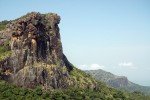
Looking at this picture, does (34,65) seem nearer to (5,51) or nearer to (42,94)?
(42,94)

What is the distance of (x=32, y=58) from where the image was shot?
138 meters

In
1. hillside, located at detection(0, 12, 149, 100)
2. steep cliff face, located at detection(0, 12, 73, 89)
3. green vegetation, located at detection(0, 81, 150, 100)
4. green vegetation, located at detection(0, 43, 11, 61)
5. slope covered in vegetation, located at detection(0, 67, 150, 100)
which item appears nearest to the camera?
green vegetation, located at detection(0, 81, 150, 100)

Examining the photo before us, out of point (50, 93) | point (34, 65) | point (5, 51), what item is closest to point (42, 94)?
point (50, 93)

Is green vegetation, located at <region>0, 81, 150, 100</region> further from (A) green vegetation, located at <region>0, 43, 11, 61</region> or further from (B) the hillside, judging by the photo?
(A) green vegetation, located at <region>0, 43, 11, 61</region>

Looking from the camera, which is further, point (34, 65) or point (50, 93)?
point (34, 65)

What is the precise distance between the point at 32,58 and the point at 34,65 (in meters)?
3.32

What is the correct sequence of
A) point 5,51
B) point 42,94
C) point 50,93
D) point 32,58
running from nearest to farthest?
point 42,94
point 50,93
point 32,58
point 5,51

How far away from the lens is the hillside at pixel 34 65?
13188 cm

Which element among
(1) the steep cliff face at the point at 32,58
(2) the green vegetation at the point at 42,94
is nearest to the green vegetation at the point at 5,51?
(1) the steep cliff face at the point at 32,58

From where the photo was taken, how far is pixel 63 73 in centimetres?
15025

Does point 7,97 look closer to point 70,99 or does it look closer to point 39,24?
point 70,99

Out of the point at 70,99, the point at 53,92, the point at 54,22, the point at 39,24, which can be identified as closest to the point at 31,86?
the point at 53,92

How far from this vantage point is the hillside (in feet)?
433

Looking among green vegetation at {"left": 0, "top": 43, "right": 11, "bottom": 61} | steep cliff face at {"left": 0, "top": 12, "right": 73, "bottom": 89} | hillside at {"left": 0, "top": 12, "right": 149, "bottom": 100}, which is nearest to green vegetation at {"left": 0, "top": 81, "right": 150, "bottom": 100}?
hillside at {"left": 0, "top": 12, "right": 149, "bottom": 100}
